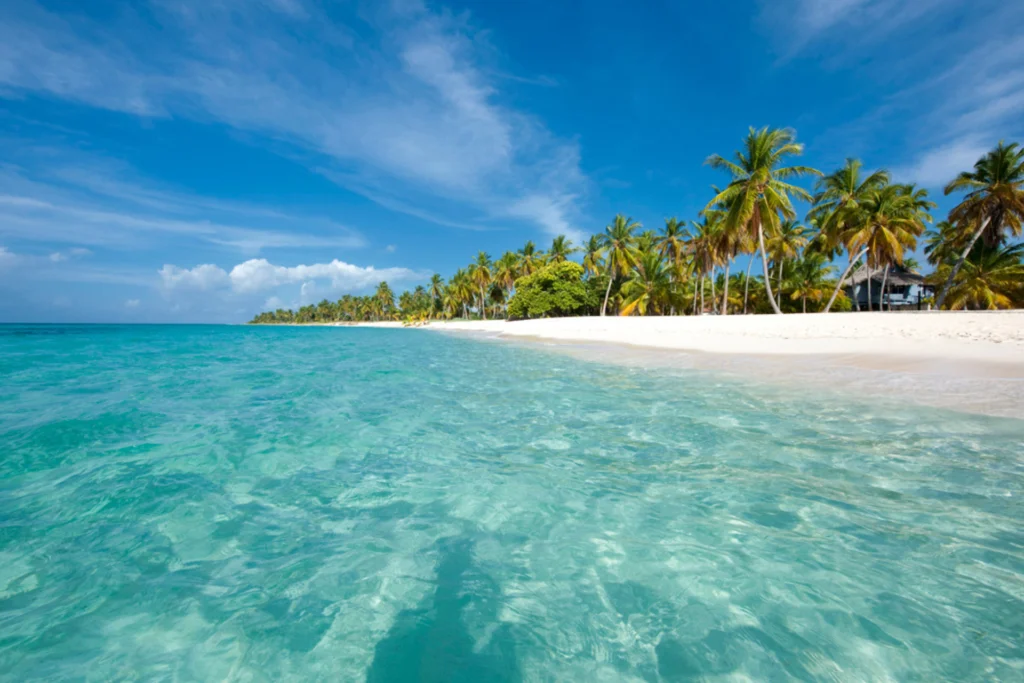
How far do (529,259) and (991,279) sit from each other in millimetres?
48335

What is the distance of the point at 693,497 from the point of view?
393cm

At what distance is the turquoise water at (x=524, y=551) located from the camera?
2197mm

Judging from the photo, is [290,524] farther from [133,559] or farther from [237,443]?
[237,443]

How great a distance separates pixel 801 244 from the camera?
38031 mm

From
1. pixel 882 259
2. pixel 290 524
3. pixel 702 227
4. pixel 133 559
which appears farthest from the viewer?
pixel 702 227

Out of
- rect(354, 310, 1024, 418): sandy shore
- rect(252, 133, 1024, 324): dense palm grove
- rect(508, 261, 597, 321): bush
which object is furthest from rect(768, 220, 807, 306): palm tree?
rect(508, 261, 597, 321): bush

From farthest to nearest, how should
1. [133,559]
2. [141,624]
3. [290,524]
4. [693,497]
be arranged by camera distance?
[693,497]
[290,524]
[133,559]
[141,624]

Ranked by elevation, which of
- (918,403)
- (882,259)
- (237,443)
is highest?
(882,259)

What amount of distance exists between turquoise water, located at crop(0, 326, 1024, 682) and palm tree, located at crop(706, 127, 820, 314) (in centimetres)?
2331

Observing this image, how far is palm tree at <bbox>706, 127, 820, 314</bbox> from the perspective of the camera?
25.8m

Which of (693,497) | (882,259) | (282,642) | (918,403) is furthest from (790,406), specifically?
(882,259)

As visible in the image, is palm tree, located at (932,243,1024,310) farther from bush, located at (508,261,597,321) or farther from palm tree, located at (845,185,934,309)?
bush, located at (508,261,597,321)

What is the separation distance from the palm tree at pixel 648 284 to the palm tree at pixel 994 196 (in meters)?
22.8

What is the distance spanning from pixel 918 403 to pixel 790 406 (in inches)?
84.4
